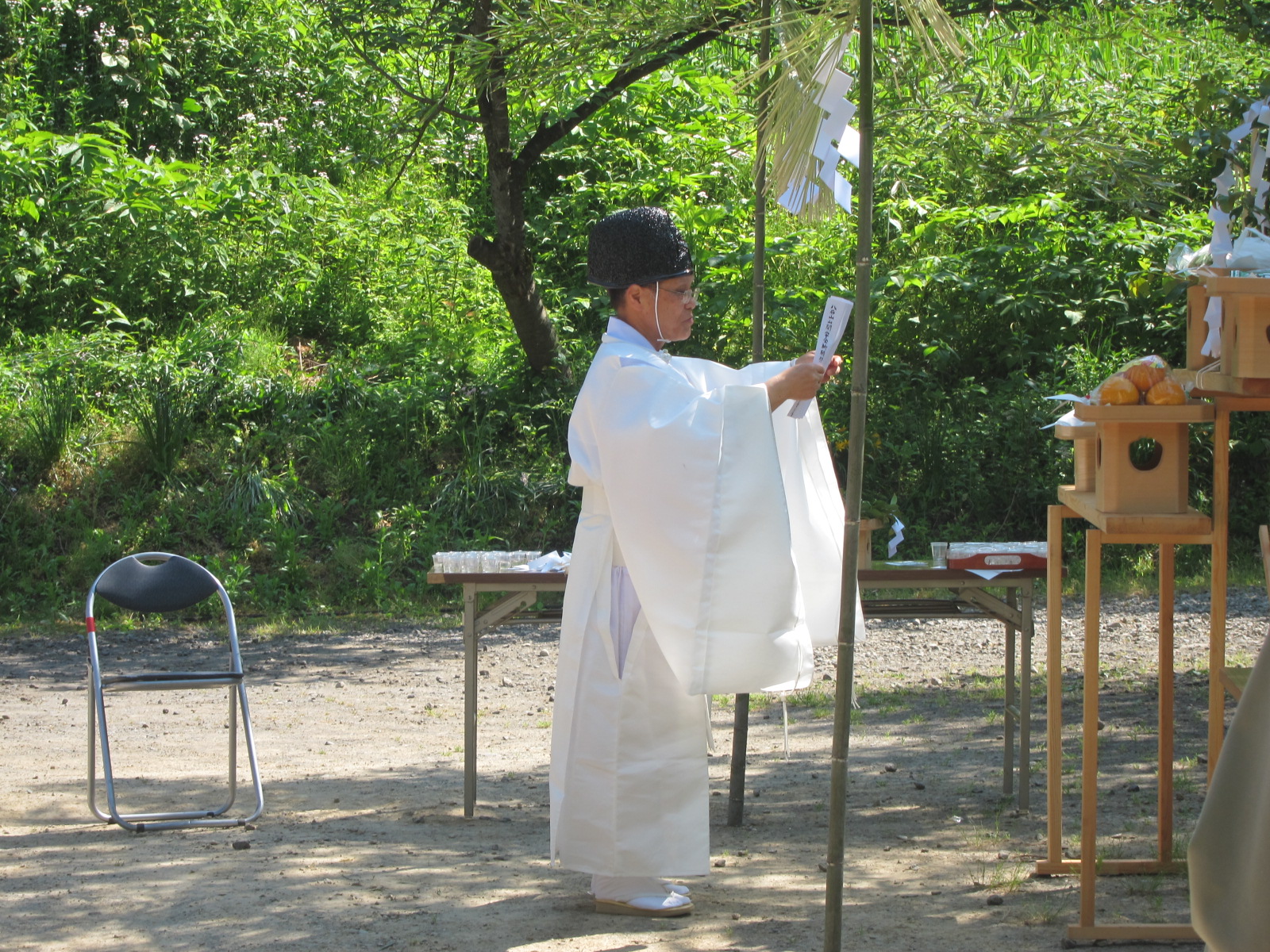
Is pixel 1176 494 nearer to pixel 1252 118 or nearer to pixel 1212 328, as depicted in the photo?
pixel 1212 328

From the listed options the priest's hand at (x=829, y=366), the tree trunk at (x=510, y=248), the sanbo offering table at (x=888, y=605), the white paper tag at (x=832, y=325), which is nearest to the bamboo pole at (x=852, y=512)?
the white paper tag at (x=832, y=325)

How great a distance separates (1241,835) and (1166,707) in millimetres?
2389

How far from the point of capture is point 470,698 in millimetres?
4352

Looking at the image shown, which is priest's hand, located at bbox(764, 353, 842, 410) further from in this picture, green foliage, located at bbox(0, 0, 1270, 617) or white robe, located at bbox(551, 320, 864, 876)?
green foliage, located at bbox(0, 0, 1270, 617)

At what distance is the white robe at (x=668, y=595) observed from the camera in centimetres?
312

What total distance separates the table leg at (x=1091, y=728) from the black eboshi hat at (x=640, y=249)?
1286 mm

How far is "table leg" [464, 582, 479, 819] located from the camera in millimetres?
4285

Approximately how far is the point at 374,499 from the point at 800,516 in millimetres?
5714

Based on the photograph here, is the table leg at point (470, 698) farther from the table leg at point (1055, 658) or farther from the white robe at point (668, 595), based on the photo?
the table leg at point (1055, 658)

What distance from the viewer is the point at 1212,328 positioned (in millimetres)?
3164

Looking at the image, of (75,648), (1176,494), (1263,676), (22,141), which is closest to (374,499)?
(75,648)

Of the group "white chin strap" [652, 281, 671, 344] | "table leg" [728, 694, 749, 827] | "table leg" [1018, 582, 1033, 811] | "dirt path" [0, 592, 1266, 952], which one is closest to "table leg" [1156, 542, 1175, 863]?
"dirt path" [0, 592, 1266, 952]

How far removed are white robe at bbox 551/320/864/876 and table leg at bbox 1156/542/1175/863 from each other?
827mm

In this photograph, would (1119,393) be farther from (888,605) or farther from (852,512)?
(888,605)
